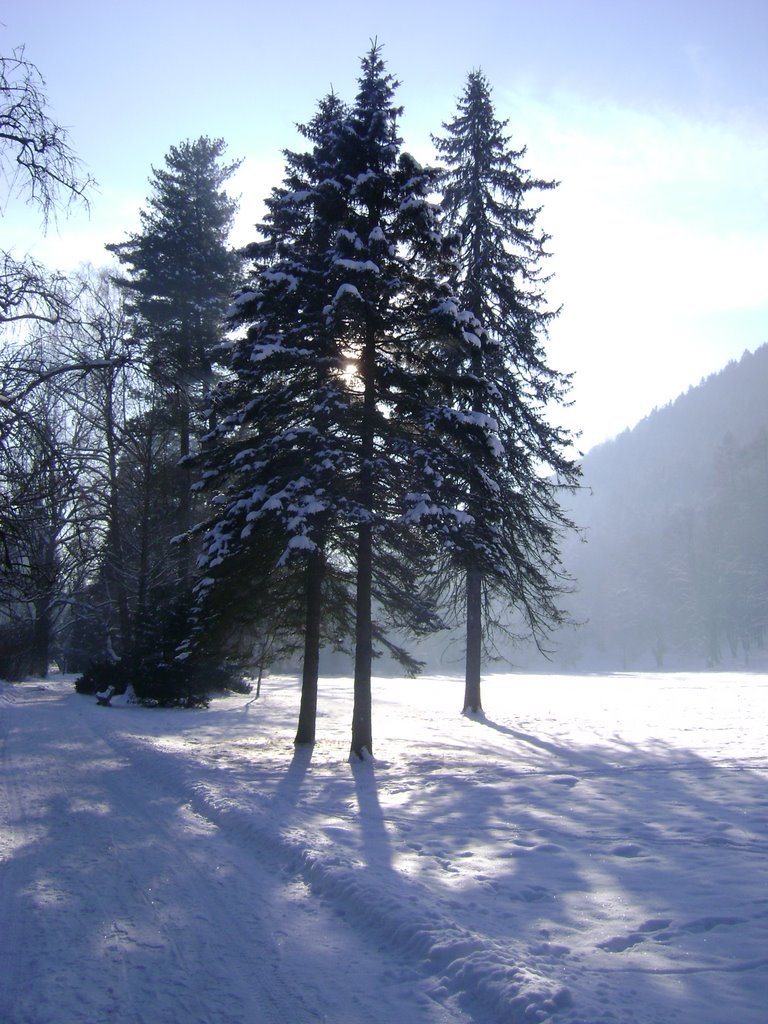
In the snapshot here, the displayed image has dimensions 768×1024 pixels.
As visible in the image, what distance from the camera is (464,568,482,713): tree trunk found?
1858cm

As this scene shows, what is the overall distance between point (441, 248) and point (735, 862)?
10.7 meters

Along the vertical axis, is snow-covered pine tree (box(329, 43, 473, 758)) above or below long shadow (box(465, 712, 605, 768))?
above

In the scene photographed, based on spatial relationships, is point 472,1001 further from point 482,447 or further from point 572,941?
point 482,447

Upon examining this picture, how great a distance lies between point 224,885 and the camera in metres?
5.71

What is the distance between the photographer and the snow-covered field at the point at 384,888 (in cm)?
395

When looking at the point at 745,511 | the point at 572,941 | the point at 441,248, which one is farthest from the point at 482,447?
the point at 745,511

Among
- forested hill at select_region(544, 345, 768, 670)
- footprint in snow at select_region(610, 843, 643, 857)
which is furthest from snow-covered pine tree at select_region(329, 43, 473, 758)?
forested hill at select_region(544, 345, 768, 670)

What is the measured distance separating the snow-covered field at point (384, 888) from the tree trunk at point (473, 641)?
6.47m

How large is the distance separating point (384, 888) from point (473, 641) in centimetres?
1350

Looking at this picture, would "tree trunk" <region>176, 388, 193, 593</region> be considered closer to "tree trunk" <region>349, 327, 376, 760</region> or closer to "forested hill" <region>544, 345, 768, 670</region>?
"tree trunk" <region>349, 327, 376, 760</region>

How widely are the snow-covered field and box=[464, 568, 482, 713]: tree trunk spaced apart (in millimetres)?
6473

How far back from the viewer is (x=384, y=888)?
5453 mm

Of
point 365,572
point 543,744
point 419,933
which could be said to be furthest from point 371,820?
point 543,744

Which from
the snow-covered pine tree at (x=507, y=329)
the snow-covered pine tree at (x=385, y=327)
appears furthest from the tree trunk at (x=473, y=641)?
the snow-covered pine tree at (x=385, y=327)
